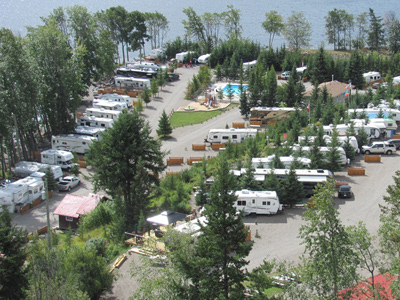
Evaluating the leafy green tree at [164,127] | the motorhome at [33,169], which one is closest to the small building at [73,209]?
the motorhome at [33,169]

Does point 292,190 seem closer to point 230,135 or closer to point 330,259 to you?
point 230,135

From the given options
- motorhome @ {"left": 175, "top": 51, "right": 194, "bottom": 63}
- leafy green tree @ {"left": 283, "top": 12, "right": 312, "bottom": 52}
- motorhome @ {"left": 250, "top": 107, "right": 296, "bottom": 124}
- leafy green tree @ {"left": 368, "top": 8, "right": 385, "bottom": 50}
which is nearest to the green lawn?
motorhome @ {"left": 250, "top": 107, "right": 296, "bottom": 124}

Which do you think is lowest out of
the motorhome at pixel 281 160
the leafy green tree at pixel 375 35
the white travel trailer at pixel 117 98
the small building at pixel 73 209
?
the small building at pixel 73 209

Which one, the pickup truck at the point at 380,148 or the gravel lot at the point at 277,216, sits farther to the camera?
the pickup truck at the point at 380,148

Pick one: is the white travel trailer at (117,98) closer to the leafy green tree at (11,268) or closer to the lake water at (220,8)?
the leafy green tree at (11,268)

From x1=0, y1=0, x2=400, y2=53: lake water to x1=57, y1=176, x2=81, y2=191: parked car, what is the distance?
228ft

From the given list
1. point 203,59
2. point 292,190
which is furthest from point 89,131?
point 203,59

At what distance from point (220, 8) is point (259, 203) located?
112 m

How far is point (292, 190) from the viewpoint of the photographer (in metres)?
25.0

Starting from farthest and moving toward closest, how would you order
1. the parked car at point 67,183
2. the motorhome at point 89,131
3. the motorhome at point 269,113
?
the motorhome at point 269,113, the motorhome at point 89,131, the parked car at point 67,183

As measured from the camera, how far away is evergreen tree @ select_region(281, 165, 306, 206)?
2492 centimetres

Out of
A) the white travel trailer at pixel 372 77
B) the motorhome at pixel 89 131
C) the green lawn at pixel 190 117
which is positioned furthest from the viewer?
the white travel trailer at pixel 372 77

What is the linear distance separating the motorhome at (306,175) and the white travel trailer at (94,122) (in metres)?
18.1

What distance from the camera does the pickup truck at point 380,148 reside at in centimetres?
3178
